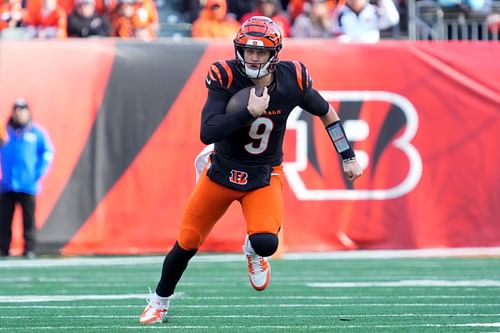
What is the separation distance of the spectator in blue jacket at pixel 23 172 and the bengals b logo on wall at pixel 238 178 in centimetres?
622

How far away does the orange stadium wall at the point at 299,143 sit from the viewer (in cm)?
1241

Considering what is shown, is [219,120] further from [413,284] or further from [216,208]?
[413,284]

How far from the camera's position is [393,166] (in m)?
12.6

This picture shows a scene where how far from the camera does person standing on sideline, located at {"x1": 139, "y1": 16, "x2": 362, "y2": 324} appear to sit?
603 cm

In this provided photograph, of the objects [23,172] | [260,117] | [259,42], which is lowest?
[23,172]

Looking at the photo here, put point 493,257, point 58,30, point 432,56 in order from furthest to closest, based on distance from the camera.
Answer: point 58,30 < point 432,56 < point 493,257

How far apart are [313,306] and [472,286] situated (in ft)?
5.61

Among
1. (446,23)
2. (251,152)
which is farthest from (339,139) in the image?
(446,23)

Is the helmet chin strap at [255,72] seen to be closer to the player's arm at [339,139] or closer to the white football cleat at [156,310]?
the player's arm at [339,139]

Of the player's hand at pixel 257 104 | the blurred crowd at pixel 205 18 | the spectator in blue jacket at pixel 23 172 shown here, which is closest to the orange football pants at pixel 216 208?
the player's hand at pixel 257 104

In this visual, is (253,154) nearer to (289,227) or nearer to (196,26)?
(289,227)

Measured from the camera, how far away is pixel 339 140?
637 centimetres

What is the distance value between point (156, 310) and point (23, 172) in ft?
20.2

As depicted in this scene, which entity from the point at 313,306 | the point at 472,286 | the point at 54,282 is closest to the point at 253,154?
the point at 313,306
